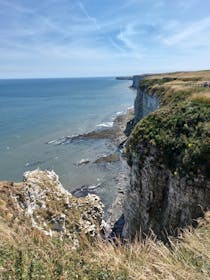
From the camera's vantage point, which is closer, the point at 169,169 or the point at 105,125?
the point at 169,169

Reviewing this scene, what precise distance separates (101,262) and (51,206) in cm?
897

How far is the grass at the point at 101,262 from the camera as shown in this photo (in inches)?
186

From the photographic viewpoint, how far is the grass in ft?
15.5

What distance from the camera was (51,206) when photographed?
13.8 meters

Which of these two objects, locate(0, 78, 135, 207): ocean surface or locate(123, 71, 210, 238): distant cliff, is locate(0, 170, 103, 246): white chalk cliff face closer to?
locate(123, 71, 210, 238): distant cliff

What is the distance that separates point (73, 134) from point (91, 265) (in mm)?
51650

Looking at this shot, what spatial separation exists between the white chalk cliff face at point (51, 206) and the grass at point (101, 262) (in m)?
5.98

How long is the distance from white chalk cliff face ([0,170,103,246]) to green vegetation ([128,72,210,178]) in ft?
16.0

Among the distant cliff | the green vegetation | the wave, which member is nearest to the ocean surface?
the wave

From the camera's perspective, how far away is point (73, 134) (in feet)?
185

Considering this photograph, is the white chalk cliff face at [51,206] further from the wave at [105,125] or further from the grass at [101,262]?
the wave at [105,125]

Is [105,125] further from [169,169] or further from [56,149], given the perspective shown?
[169,169]

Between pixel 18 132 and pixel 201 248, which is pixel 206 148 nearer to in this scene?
pixel 201 248

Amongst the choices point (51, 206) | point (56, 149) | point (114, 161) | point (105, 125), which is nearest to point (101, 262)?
point (51, 206)
